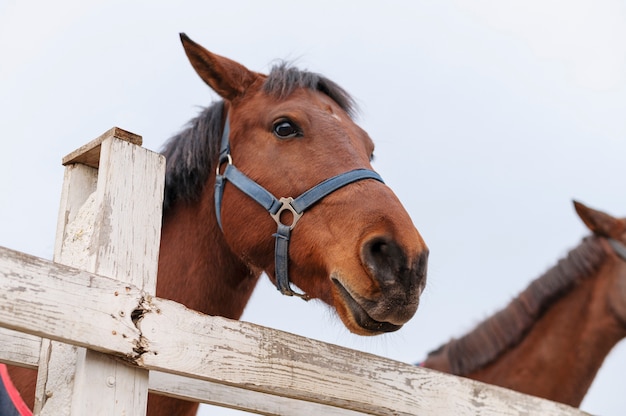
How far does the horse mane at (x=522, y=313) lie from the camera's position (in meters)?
5.55

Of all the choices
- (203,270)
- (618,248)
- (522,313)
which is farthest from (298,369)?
(618,248)

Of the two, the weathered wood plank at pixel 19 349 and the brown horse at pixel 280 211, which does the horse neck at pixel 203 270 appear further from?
the weathered wood plank at pixel 19 349

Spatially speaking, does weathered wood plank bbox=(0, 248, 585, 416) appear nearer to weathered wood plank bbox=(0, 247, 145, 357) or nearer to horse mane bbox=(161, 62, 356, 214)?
weathered wood plank bbox=(0, 247, 145, 357)

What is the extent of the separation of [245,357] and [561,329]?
3946 millimetres

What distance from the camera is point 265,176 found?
124 inches

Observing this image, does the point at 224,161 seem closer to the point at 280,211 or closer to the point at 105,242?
the point at 280,211

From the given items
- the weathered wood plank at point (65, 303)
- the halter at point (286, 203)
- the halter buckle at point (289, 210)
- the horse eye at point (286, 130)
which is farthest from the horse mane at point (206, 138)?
the weathered wood plank at point (65, 303)

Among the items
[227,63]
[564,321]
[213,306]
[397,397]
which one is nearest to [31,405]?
[213,306]

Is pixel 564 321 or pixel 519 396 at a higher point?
pixel 564 321

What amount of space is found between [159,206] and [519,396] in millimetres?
1444

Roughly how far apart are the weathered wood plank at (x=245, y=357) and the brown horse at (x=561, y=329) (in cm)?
282

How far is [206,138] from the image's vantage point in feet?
11.7

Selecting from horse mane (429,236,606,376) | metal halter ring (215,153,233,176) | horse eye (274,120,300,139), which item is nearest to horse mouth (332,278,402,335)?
horse eye (274,120,300,139)

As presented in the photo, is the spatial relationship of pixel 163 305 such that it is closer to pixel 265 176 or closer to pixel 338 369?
pixel 338 369
